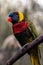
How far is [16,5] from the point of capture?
4.26 meters

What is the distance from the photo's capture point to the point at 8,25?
177 inches

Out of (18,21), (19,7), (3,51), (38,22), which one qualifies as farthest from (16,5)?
(18,21)

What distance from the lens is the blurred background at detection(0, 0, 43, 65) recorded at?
400 centimetres

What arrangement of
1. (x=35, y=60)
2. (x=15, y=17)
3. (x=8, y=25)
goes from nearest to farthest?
(x=35, y=60), (x=15, y=17), (x=8, y=25)

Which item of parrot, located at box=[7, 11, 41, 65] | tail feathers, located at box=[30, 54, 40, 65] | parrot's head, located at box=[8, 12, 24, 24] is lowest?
tail feathers, located at box=[30, 54, 40, 65]

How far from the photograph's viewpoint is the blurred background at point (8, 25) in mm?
3996

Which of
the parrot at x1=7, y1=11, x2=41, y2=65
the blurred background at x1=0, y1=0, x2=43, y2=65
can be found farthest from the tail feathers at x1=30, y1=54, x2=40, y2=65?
the blurred background at x1=0, y1=0, x2=43, y2=65

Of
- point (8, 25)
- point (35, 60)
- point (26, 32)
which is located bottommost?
point (8, 25)

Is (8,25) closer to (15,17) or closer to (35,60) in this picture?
(15,17)

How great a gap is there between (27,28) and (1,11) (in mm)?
1633

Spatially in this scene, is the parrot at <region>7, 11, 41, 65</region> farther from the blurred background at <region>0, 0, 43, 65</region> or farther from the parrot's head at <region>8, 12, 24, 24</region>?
the blurred background at <region>0, 0, 43, 65</region>

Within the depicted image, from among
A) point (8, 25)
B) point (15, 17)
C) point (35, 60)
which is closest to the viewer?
point (35, 60)

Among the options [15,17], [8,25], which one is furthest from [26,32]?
[8,25]

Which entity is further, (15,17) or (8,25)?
(8,25)
